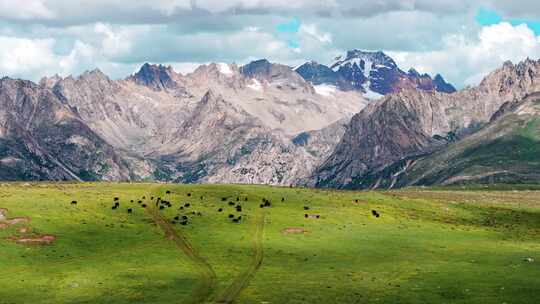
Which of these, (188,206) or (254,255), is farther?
(188,206)

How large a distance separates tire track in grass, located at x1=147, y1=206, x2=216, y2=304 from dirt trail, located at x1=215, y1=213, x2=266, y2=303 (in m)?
2.39

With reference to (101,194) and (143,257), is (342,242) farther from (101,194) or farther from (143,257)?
(101,194)

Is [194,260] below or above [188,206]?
below

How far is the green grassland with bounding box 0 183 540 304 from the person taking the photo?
96562 mm

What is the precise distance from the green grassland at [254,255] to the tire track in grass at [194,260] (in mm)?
304

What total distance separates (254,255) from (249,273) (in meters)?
16.2

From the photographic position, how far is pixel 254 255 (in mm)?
127062

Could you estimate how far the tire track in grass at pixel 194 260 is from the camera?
9562 cm

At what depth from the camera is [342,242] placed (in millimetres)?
142875

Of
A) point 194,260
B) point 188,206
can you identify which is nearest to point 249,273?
point 194,260

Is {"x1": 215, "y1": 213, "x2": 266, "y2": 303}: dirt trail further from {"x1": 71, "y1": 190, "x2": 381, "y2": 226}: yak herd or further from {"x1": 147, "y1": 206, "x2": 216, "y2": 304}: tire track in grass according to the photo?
{"x1": 71, "y1": 190, "x2": 381, "y2": 226}: yak herd

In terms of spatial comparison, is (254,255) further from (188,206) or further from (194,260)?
(188,206)

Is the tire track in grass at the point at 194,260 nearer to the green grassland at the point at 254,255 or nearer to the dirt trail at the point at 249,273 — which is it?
the green grassland at the point at 254,255

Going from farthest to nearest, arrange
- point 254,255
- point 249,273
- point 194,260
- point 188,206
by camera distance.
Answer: point 188,206
point 254,255
point 194,260
point 249,273
